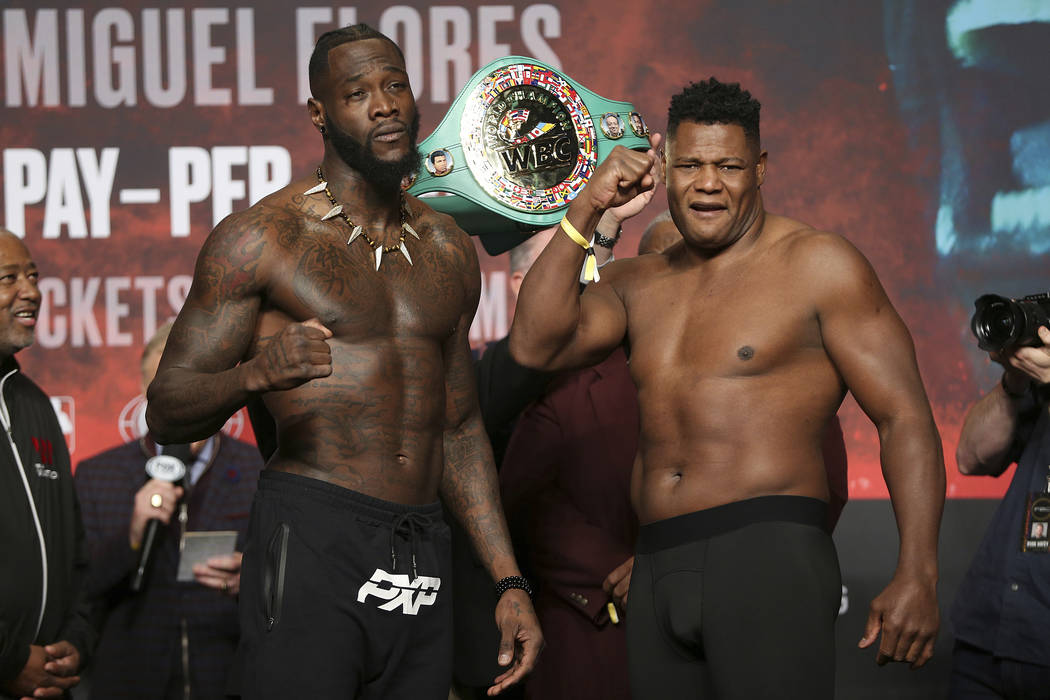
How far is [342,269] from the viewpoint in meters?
2.13

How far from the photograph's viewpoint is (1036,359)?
2756 mm

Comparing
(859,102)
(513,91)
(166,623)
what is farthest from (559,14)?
(166,623)

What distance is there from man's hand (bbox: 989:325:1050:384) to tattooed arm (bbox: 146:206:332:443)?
1.77 meters

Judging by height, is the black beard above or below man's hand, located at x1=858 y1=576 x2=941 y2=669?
above

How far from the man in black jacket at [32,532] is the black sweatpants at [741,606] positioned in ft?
4.69

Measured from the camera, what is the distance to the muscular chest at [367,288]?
2086mm

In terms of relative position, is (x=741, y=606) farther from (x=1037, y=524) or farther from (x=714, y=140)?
(x=1037, y=524)

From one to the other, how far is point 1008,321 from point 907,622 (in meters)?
1.05

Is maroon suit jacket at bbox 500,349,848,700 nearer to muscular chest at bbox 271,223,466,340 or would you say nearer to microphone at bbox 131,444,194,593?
muscular chest at bbox 271,223,466,340

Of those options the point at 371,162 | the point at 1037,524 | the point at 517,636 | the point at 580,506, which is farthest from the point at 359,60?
the point at 1037,524

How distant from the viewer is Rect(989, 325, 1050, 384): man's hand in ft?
8.98

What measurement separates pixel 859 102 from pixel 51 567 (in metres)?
3.31

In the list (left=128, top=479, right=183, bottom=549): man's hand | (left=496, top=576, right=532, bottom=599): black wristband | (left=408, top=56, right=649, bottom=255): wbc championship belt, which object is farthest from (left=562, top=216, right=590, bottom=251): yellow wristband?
(left=128, top=479, right=183, bottom=549): man's hand

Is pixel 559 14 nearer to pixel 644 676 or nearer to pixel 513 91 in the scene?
pixel 513 91
